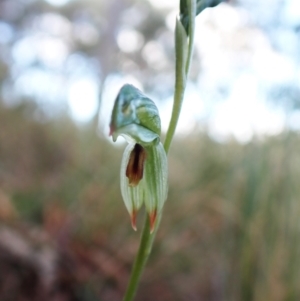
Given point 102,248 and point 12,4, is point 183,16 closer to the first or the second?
point 102,248

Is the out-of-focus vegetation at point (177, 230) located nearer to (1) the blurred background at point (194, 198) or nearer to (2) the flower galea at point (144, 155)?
(1) the blurred background at point (194, 198)

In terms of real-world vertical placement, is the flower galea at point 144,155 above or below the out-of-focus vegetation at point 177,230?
above

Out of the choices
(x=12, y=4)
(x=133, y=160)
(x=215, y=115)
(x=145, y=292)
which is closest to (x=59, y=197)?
(x=145, y=292)

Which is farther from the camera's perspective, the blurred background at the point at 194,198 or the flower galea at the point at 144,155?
the blurred background at the point at 194,198

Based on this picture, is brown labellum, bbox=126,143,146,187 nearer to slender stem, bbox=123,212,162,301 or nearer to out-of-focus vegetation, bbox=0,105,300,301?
slender stem, bbox=123,212,162,301

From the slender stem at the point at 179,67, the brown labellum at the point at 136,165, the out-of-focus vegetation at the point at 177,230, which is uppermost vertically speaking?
the slender stem at the point at 179,67

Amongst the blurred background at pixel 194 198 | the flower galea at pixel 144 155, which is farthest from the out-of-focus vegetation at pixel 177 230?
the flower galea at pixel 144 155

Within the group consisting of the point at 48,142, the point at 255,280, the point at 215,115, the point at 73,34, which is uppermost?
the point at 73,34
